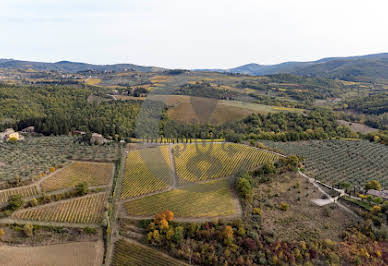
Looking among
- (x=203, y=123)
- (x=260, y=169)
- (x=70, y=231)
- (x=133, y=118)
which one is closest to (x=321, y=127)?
(x=203, y=123)

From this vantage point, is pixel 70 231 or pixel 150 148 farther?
pixel 150 148

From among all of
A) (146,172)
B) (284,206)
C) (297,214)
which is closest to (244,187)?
(284,206)

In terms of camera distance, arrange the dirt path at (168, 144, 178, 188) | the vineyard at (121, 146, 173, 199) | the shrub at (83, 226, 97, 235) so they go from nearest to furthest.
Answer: the shrub at (83, 226, 97, 235)
the vineyard at (121, 146, 173, 199)
the dirt path at (168, 144, 178, 188)

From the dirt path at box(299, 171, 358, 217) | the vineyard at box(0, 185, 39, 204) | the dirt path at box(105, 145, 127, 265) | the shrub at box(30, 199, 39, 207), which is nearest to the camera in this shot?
the dirt path at box(105, 145, 127, 265)

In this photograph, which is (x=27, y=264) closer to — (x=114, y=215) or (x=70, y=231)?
(x=70, y=231)

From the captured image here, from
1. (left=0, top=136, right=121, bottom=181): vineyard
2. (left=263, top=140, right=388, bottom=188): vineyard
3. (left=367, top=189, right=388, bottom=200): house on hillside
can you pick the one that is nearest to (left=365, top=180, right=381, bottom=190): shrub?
(left=367, top=189, right=388, bottom=200): house on hillside

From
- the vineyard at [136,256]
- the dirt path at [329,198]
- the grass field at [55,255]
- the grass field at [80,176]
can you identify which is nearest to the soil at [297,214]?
the dirt path at [329,198]

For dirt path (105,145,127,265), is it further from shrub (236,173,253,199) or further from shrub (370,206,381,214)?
shrub (370,206,381,214)
